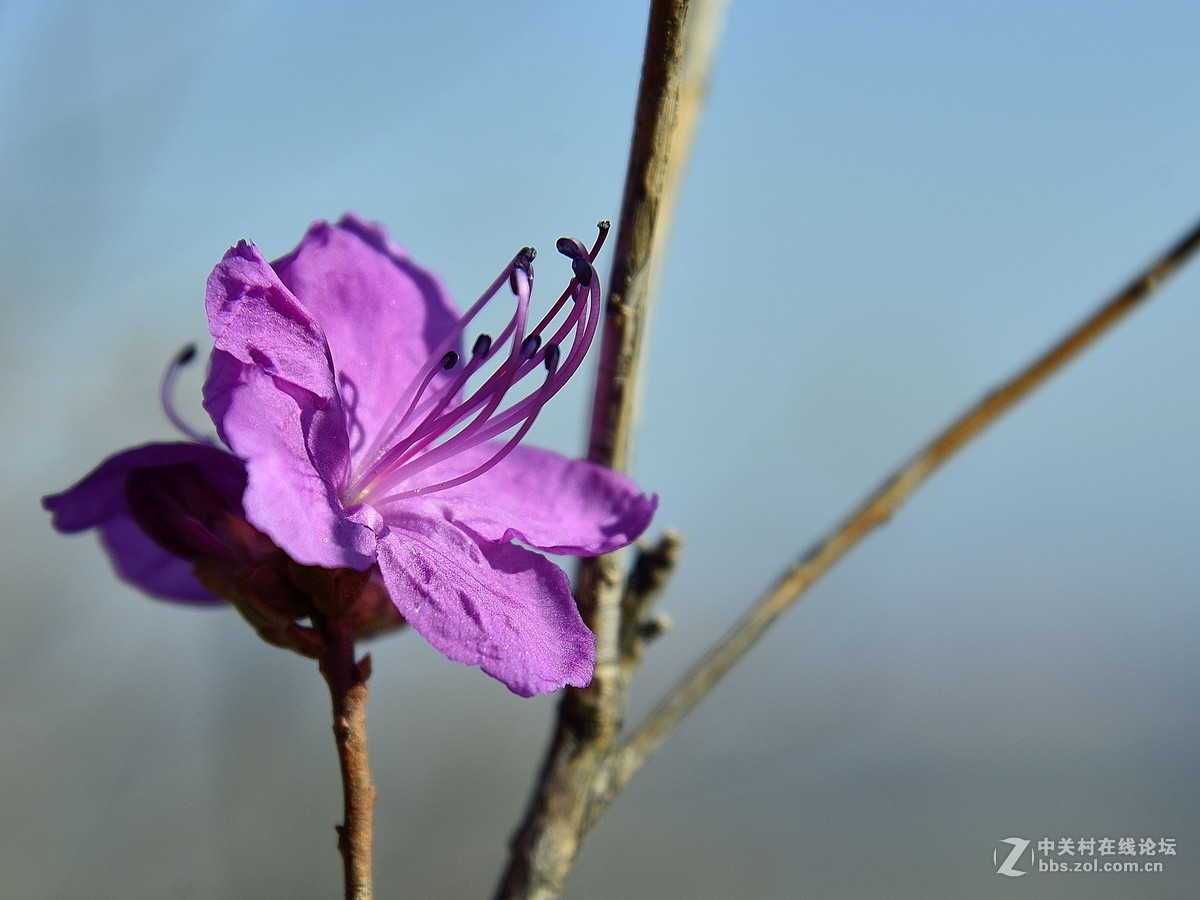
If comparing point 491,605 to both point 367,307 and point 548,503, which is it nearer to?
point 548,503

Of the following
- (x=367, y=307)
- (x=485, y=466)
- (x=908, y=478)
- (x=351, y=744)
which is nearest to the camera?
(x=351, y=744)

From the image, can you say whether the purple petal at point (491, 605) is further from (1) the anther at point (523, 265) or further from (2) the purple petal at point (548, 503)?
(1) the anther at point (523, 265)

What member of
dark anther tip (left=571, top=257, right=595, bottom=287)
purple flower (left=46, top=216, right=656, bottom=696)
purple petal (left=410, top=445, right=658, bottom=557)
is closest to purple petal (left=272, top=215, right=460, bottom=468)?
purple flower (left=46, top=216, right=656, bottom=696)

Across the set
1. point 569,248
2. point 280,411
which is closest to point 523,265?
point 569,248

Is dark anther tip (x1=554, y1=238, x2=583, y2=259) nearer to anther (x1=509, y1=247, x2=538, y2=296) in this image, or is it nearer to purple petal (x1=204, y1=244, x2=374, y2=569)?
anther (x1=509, y1=247, x2=538, y2=296)

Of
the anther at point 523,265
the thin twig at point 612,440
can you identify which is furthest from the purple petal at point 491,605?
the anther at point 523,265

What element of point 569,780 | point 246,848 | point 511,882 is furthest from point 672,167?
point 246,848
